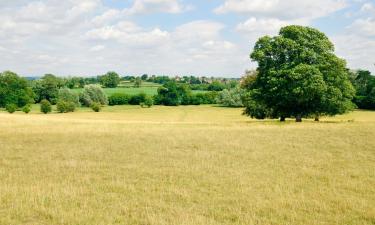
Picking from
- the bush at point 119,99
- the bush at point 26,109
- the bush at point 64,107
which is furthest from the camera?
the bush at point 119,99

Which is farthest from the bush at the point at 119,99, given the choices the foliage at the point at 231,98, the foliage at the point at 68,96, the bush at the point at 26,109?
the bush at the point at 26,109

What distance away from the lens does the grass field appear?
11922 mm

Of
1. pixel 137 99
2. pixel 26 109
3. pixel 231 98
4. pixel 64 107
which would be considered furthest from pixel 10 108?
pixel 231 98

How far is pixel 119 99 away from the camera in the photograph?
136125 millimetres

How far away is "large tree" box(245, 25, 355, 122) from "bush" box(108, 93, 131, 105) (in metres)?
88.3

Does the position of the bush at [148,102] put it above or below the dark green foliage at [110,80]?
below

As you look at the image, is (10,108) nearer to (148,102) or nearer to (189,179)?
(148,102)

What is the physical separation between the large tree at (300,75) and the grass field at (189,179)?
17325 millimetres

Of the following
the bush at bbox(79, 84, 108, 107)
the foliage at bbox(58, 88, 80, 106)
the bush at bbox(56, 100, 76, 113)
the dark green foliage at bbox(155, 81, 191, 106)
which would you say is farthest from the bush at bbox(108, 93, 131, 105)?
the bush at bbox(56, 100, 76, 113)

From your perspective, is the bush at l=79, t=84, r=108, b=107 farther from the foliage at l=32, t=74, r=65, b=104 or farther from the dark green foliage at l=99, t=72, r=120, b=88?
the dark green foliage at l=99, t=72, r=120, b=88

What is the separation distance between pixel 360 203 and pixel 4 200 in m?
11.4

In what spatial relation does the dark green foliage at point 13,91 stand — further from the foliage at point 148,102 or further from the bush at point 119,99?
the foliage at point 148,102

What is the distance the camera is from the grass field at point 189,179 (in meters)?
11.9

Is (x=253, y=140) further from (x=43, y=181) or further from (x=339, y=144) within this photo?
(x=43, y=181)
